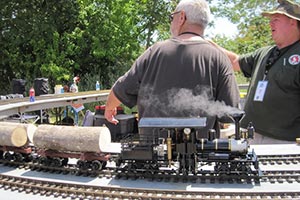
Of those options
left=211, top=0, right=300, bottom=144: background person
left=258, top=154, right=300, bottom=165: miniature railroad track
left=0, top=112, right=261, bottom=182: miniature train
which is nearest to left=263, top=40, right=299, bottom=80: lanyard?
left=211, top=0, right=300, bottom=144: background person

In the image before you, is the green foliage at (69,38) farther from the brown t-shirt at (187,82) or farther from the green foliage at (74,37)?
the brown t-shirt at (187,82)

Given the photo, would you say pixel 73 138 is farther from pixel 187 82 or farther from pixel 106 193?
pixel 187 82

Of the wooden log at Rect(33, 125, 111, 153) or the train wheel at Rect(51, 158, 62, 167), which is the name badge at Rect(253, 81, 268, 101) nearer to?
the wooden log at Rect(33, 125, 111, 153)

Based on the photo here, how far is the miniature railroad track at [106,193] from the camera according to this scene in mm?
2312

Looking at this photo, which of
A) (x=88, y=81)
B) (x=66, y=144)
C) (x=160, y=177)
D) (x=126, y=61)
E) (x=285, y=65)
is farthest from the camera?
(x=126, y=61)

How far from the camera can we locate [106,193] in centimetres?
245

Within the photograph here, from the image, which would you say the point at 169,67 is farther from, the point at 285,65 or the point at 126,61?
the point at 126,61

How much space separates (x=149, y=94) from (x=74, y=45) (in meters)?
19.2

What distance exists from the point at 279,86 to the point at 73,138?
6.30ft

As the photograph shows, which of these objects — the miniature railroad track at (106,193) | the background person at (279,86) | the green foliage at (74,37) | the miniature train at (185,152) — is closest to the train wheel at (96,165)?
the miniature train at (185,152)

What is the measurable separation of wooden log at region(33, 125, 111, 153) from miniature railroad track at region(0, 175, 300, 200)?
323 mm

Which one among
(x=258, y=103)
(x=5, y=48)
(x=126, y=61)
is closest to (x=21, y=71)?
(x=5, y=48)

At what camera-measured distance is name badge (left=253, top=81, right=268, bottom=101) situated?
11.8 ft

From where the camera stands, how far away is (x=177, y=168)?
A: 2.72 metres
